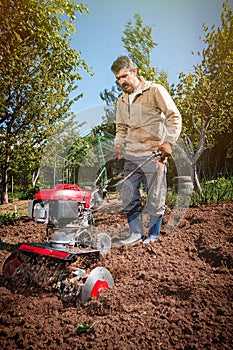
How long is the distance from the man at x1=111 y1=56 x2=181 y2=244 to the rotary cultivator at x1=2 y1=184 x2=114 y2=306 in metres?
0.72

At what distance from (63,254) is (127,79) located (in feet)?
6.17

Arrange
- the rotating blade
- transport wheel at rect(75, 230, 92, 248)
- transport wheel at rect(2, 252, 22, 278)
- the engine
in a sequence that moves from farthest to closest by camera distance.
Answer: transport wheel at rect(75, 230, 92, 248) < transport wheel at rect(2, 252, 22, 278) < the engine < the rotating blade

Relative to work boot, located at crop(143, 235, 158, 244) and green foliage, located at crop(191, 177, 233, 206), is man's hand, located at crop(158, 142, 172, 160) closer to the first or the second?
work boot, located at crop(143, 235, 158, 244)

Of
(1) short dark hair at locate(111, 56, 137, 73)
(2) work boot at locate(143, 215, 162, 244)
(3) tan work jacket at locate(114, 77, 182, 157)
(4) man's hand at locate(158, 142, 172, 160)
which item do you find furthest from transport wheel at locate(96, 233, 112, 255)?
(1) short dark hair at locate(111, 56, 137, 73)

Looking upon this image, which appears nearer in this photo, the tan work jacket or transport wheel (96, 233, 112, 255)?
transport wheel (96, 233, 112, 255)

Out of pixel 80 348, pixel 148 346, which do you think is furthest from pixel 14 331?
pixel 148 346

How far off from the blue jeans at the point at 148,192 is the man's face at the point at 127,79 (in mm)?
759

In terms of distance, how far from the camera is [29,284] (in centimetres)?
217

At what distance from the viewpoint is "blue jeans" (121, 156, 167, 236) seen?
2982 millimetres

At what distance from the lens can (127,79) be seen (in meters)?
2.92

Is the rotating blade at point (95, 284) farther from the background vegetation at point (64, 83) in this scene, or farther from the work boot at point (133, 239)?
the background vegetation at point (64, 83)

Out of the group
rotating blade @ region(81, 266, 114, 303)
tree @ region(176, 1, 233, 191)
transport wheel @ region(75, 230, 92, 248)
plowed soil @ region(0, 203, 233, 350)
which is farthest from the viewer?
tree @ region(176, 1, 233, 191)

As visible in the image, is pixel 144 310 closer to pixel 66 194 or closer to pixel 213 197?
pixel 66 194

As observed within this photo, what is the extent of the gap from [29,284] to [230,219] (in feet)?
8.79
